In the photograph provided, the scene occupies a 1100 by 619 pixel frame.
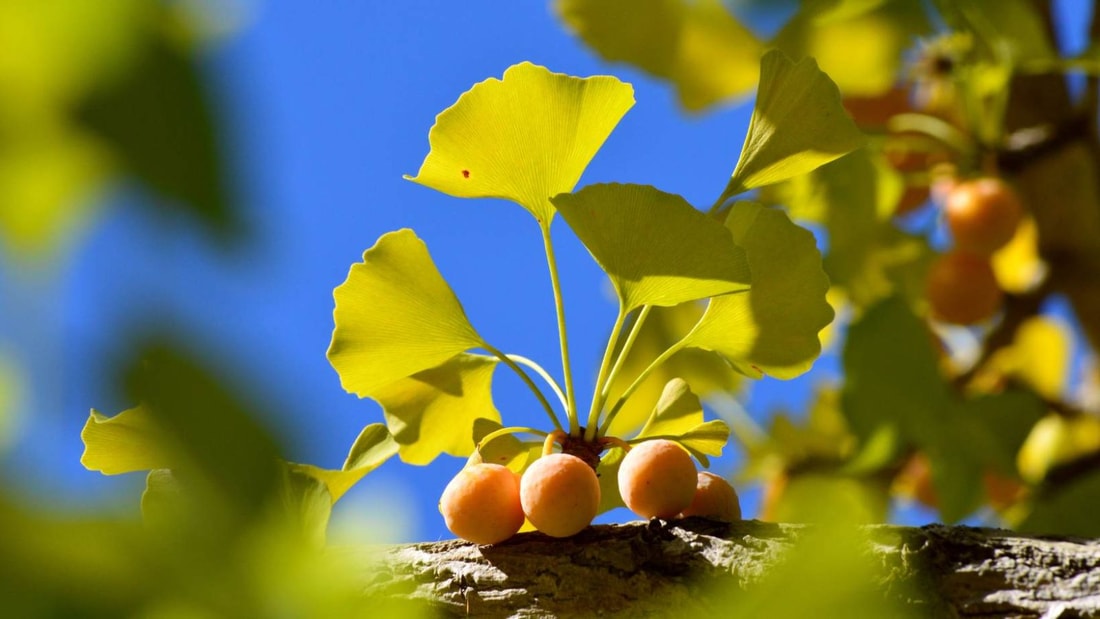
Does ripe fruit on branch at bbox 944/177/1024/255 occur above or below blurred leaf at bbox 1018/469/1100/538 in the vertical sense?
above

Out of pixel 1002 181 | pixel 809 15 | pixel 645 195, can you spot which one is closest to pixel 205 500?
pixel 645 195

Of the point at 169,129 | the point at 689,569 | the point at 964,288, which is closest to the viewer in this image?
the point at 169,129

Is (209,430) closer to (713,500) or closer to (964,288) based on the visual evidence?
(713,500)

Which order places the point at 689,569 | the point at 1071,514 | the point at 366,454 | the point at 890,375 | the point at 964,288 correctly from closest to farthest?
the point at 689,569
the point at 366,454
the point at 1071,514
the point at 890,375
the point at 964,288

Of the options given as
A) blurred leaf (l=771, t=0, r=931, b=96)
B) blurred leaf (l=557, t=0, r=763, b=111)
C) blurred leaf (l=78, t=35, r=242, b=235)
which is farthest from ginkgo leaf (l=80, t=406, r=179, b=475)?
blurred leaf (l=771, t=0, r=931, b=96)

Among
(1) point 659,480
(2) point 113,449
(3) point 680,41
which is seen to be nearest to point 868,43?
(3) point 680,41

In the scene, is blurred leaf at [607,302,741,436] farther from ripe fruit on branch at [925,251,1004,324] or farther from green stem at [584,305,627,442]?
green stem at [584,305,627,442]
